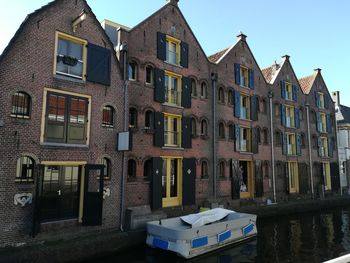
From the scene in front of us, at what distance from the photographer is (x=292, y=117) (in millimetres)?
26344

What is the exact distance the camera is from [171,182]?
55.2 ft

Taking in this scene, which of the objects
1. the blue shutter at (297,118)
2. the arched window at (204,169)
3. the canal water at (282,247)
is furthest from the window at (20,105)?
the blue shutter at (297,118)

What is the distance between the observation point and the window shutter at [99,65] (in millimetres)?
13227

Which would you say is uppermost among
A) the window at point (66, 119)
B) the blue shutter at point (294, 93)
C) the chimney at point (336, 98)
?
the chimney at point (336, 98)

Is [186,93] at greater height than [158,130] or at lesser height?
greater

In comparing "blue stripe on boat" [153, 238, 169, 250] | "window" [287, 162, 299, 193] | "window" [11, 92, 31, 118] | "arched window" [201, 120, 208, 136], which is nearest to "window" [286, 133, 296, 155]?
"window" [287, 162, 299, 193]

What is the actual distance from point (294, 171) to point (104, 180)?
18762 mm

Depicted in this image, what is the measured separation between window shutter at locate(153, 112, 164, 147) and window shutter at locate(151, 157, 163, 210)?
0.89 meters

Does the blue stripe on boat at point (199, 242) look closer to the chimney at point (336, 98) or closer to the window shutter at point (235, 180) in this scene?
the window shutter at point (235, 180)

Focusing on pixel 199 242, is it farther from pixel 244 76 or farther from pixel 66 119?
pixel 244 76

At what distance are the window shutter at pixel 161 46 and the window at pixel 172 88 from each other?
996 mm

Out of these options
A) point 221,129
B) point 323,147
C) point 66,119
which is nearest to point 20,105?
point 66,119

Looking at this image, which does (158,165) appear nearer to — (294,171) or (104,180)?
(104,180)

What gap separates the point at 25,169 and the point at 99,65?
563cm
